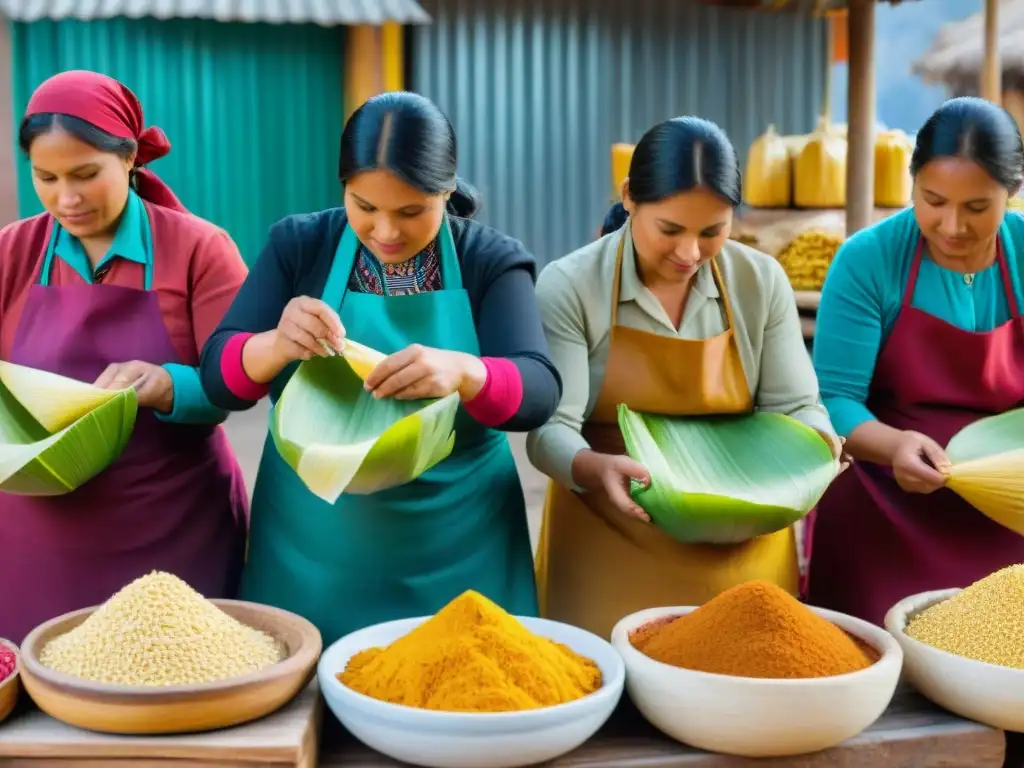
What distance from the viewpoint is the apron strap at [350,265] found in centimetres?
158

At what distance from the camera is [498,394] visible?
4.78 feet

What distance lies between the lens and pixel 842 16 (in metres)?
6.76

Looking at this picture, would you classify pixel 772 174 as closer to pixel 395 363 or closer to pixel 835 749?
pixel 395 363

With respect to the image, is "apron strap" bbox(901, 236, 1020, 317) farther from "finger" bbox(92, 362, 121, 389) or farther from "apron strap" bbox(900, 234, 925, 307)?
"finger" bbox(92, 362, 121, 389)

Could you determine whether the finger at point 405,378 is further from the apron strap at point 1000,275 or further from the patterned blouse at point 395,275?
the apron strap at point 1000,275

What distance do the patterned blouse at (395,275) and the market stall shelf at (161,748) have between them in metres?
0.65

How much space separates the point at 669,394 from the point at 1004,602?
581 millimetres

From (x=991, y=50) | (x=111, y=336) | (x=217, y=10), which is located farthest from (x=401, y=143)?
(x=217, y=10)

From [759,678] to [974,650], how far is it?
12.7 inches

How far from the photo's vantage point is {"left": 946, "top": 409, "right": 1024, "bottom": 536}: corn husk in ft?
5.19

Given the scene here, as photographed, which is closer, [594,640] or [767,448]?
[594,640]

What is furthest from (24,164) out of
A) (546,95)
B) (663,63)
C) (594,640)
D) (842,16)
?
(594,640)

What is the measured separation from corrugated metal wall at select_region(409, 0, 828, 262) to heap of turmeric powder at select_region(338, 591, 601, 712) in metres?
5.46

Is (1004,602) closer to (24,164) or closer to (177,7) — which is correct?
(177,7)
